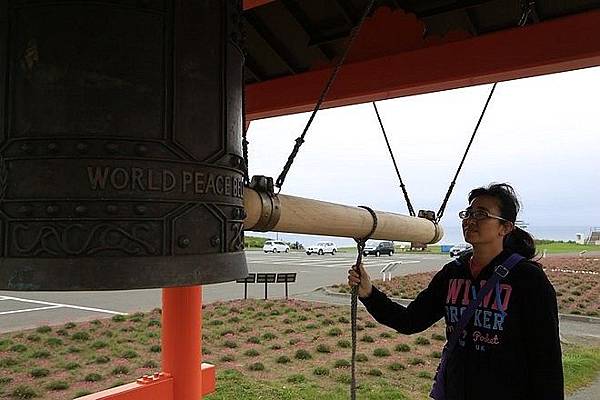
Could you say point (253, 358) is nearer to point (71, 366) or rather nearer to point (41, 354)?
point (71, 366)

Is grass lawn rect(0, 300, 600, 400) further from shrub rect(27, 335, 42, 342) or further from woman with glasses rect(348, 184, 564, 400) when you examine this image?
woman with glasses rect(348, 184, 564, 400)

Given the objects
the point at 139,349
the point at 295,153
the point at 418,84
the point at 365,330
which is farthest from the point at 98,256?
the point at 365,330

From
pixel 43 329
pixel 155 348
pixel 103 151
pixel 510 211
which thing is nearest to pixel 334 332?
pixel 155 348

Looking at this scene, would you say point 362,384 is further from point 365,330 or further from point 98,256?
point 98,256

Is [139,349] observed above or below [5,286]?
below

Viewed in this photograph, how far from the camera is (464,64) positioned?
2871 mm

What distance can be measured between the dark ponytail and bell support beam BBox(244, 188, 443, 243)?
35 centimetres

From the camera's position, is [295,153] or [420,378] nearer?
[295,153]

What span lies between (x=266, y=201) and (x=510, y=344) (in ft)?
2.77

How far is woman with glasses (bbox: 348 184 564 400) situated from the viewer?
5.15ft

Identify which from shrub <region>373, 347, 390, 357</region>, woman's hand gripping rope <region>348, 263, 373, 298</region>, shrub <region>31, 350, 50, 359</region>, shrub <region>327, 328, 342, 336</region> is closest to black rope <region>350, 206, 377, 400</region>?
woman's hand gripping rope <region>348, 263, 373, 298</region>

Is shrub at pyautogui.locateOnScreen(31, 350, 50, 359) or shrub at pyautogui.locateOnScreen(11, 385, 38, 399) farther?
shrub at pyautogui.locateOnScreen(31, 350, 50, 359)

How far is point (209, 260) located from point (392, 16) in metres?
2.36

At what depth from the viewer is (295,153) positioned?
172 cm
